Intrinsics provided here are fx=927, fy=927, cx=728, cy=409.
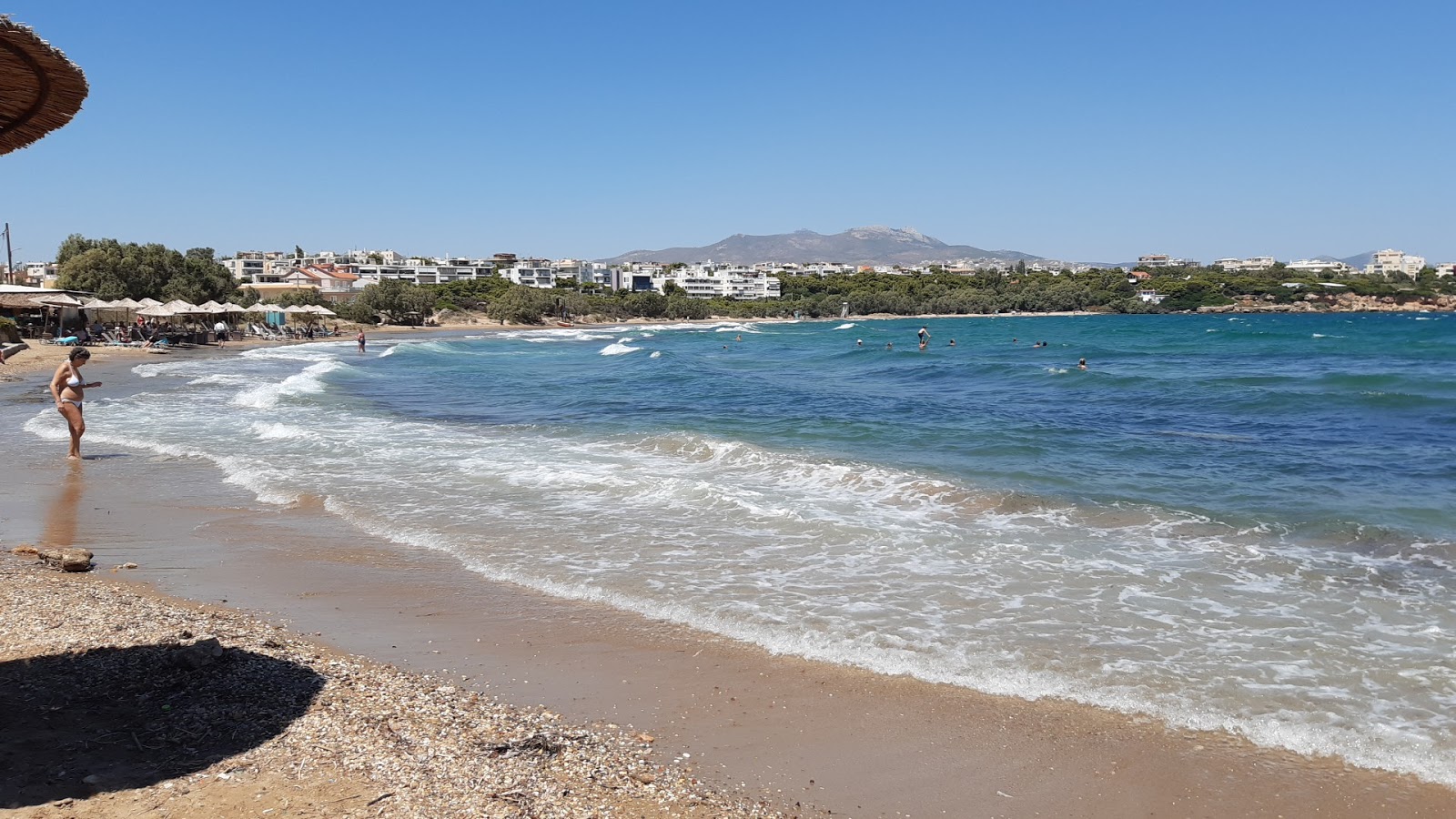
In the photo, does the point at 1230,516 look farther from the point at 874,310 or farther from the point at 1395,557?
the point at 874,310

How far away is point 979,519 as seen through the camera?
9688mm

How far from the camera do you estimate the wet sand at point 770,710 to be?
4160 millimetres

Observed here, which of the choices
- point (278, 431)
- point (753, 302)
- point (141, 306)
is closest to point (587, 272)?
point (753, 302)

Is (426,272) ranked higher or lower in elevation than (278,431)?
higher

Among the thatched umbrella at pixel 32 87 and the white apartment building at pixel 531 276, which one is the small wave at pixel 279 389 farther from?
the white apartment building at pixel 531 276

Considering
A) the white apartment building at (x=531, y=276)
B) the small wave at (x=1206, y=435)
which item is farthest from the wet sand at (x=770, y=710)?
the white apartment building at (x=531, y=276)

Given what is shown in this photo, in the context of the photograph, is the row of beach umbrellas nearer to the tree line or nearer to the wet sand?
the tree line

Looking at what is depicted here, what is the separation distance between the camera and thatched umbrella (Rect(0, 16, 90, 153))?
379 centimetres

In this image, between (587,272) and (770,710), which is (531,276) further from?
(770,710)

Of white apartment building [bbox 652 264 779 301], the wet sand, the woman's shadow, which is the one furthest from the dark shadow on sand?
white apartment building [bbox 652 264 779 301]

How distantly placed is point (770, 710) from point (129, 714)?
3107mm

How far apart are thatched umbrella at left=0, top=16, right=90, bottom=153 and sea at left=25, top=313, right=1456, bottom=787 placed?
4.33 meters

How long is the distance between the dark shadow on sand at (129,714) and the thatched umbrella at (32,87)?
2.64 meters

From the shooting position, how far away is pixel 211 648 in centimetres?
516
